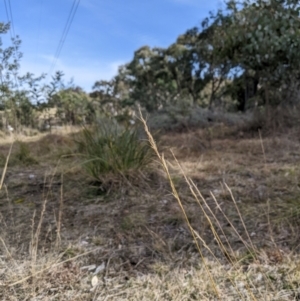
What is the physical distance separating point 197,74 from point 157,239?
1451 cm

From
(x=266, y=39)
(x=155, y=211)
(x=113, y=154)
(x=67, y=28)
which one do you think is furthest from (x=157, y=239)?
(x=266, y=39)

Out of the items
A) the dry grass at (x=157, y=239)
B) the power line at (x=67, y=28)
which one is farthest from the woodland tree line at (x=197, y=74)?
the dry grass at (x=157, y=239)

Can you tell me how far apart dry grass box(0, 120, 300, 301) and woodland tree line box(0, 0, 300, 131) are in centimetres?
101

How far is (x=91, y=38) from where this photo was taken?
347cm

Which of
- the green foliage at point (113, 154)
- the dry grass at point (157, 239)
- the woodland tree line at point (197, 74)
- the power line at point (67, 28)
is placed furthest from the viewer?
the woodland tree line at point (197, 74)

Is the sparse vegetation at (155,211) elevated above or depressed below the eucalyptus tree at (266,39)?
below

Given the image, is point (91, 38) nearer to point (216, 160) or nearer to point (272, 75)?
point (216, 160)

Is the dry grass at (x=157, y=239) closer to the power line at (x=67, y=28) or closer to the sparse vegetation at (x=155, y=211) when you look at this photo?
the sparse vegetation at (x=155, y=211)

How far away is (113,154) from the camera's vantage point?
7.36ft

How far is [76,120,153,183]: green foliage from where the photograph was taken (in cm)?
223

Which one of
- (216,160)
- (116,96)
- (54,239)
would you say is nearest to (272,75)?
(216,160)

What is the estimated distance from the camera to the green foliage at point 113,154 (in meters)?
2.23

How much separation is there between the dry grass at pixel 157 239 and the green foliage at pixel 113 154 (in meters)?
0.13

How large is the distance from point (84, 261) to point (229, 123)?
17.0ft
